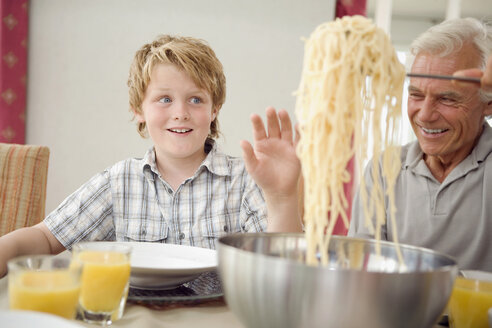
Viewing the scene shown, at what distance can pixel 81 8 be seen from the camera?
3.33 m

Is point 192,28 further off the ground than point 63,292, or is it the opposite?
point 192,28

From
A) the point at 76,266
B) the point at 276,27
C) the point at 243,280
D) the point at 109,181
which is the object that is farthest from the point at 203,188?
the point at 276,27

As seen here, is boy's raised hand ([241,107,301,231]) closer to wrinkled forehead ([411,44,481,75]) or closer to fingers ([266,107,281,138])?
fingers ([266,107,281,138])

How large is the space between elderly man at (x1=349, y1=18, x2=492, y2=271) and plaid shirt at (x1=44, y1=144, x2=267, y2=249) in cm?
44

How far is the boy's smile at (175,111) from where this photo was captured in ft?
4.76

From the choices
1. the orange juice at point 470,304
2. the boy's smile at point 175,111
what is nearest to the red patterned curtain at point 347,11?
the boy's smile at point 175,111

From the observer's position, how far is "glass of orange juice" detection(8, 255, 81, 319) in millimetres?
603

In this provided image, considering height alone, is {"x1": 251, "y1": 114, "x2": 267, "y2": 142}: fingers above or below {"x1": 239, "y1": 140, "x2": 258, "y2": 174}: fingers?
above

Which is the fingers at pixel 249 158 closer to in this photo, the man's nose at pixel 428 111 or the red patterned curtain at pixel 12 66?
the man's nose at pixel 428 111

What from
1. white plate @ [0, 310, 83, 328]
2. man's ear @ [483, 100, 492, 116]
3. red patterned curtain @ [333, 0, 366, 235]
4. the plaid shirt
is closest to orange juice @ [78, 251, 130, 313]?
white plate @ [0, 310, 83, 328]

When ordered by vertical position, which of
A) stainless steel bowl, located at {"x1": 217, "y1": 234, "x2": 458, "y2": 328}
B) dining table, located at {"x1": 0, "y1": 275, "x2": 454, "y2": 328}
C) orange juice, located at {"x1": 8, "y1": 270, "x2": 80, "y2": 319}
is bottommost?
dining table, located at {"x1": 0, "y1": 275, "x2": 454, "y2": 328}

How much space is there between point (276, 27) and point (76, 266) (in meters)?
3.16

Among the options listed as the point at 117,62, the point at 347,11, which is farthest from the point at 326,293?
the point at 347,11

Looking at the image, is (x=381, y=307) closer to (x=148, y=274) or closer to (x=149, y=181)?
(x=148, y=274)
